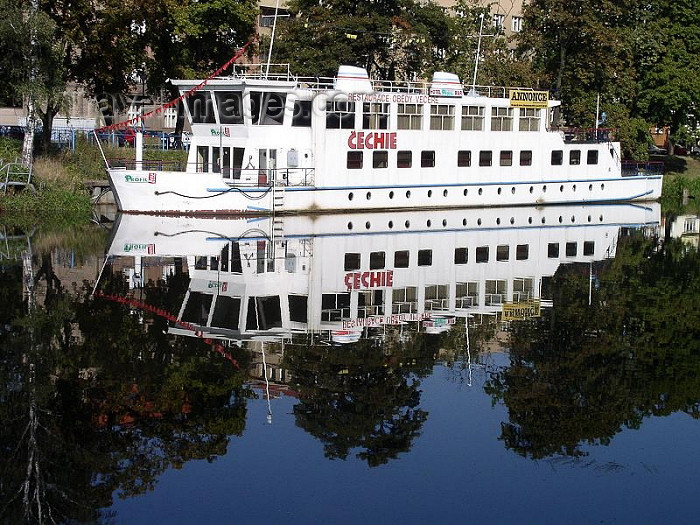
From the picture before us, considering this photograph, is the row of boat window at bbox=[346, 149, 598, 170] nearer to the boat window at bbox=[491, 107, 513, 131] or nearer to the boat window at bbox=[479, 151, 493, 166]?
the boat window at bbox=[479, 151, 493, 166]

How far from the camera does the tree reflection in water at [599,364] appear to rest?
1403 centimetres

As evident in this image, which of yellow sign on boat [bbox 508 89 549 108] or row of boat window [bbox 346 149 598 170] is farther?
yellow sign on boat [bbox 508 89 549 108]

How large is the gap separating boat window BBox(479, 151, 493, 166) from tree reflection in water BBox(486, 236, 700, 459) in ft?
60.3

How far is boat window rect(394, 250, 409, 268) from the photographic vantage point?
27.0 meters

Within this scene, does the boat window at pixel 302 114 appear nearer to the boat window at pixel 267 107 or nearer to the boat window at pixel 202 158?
the boat window at pixel 267 107

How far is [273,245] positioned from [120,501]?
18705 mm

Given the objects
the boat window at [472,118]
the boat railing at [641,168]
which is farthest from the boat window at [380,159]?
the boat railing at [641,168]

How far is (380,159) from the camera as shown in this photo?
1613 inches

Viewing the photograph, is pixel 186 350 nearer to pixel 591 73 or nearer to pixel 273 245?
pixel 273 245

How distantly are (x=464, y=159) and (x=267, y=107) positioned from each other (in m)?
9.14

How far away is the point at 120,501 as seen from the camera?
11258mm

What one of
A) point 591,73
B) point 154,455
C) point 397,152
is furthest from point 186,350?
point 591,73

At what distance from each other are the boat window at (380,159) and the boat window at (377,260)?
12.4 m

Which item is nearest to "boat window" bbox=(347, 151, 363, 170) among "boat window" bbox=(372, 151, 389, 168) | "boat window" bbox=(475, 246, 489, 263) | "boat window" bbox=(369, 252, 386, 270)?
"boat window" bbox=(372, 151, 389, 168)
